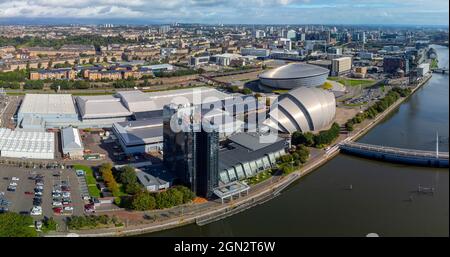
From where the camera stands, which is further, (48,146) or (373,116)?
(373,116)

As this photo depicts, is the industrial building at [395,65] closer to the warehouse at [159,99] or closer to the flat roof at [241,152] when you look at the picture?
the warehouse at [159,99]

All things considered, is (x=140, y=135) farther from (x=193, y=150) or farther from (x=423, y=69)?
(x=423, y=69)

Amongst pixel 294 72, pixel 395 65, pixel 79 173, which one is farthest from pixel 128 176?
pixel 395 65

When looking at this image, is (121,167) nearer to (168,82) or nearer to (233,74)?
(168,82)

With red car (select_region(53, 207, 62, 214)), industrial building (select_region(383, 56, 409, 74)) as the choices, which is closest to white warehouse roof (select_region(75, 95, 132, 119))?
red car (select_region(53, 207, 62, 214))
